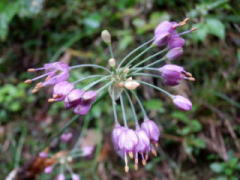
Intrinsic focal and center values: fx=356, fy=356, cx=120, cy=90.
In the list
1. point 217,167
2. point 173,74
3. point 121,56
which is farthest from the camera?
point 121,56

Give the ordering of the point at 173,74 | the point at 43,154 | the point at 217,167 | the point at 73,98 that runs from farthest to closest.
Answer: the point at 217,167 < the point at 43,154 < the point at 173,74 < the point at 73,98

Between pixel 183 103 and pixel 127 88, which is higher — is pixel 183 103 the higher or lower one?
the lower one

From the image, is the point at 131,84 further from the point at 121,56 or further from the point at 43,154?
the point at 121,56

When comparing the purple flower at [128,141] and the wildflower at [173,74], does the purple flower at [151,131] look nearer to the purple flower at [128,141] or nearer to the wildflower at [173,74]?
the purple flower at [128,141]

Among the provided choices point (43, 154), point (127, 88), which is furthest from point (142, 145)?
point (43, 154)

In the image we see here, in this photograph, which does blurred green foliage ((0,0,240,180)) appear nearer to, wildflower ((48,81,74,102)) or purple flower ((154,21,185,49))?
purple flower ((154,21,185,49))

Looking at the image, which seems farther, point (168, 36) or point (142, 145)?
point (168, 36)
